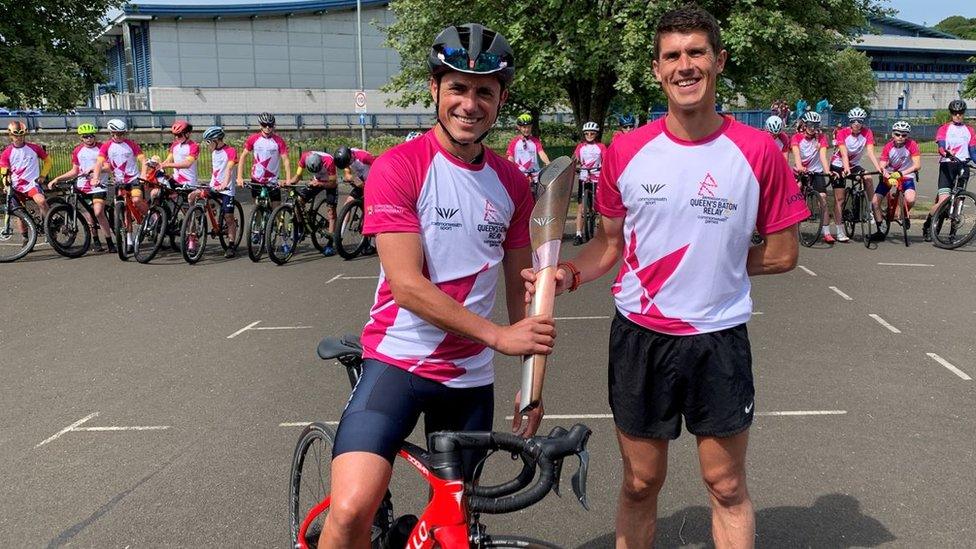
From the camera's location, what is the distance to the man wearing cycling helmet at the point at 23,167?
12672 millimetres

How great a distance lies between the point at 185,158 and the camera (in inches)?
490

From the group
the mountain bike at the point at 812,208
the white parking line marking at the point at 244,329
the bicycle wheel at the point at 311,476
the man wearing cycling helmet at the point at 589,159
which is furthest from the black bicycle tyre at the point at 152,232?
the mountain bike at the point at 812,208

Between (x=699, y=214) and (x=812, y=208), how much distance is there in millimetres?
12000

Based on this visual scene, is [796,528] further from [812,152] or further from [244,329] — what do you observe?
[812,152]

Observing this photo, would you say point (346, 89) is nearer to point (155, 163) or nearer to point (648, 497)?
point (155, 163)

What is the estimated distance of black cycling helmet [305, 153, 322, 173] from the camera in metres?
11.8

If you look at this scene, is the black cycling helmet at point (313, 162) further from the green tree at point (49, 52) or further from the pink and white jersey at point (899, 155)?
the green tree at point (49, 52)

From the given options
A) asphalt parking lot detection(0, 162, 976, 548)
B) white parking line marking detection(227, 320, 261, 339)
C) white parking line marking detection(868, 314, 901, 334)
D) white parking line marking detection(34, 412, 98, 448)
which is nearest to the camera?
asphalt parking lot detection(0, 162, 976, 548)

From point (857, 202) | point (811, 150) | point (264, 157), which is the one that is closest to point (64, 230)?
point (264, 157)

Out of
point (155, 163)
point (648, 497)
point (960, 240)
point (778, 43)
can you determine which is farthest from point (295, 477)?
point (778, 43)

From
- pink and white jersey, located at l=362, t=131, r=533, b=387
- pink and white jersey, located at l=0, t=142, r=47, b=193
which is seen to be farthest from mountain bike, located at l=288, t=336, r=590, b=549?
pink and white jersey, located at l=0, t=142, r=47, b=193

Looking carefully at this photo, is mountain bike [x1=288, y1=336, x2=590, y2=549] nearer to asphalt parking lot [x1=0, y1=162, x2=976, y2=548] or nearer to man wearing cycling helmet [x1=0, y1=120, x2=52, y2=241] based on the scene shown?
asphalt parking lot [x1=0, y1=162, x2=976, y2=548]

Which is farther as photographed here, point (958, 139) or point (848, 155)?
point (848, 155)

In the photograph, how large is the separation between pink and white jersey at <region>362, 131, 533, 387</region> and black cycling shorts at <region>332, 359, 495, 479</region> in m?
0.04
